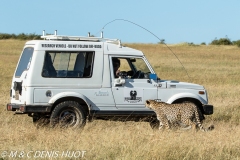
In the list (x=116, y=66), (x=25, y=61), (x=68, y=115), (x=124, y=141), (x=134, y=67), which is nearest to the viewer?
(x=124, y=141)

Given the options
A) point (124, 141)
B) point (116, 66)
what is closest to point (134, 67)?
point (116, 66)

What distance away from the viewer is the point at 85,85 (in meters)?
12.1

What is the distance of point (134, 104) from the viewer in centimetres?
1234

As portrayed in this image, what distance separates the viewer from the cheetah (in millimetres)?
11820

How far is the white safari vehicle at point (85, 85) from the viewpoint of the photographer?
11906 mm

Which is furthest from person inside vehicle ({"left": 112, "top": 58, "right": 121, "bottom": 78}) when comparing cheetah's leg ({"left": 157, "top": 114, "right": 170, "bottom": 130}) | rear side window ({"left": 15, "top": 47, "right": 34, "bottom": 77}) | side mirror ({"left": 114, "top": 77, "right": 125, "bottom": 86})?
rear side window ({"left": 15, "top": 47, "right": 34, "bottom": 77})

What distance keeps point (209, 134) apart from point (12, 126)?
12.7ft

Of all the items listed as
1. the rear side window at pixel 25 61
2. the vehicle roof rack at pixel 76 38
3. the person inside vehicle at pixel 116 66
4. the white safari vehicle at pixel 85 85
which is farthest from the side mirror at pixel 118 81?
the rear side window at pixel 25 61

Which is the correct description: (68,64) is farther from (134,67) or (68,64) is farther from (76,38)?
(134,67)

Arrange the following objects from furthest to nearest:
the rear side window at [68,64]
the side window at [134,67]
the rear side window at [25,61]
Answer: the side window at [134,67], the rear side window at [25,61], the rear side window at [68,64]

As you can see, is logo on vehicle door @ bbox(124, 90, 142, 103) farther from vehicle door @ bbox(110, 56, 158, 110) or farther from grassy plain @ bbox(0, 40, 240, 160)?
grassy plain @ bbox(0, 40, 240, 160)

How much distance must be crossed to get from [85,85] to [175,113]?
5.74 ft

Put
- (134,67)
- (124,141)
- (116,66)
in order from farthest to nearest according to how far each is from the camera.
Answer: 1. (134,67)
2. (116,66)
3. (124,141)

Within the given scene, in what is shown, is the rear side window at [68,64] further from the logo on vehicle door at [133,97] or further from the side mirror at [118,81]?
the logo on vehicle door at [133,97]
